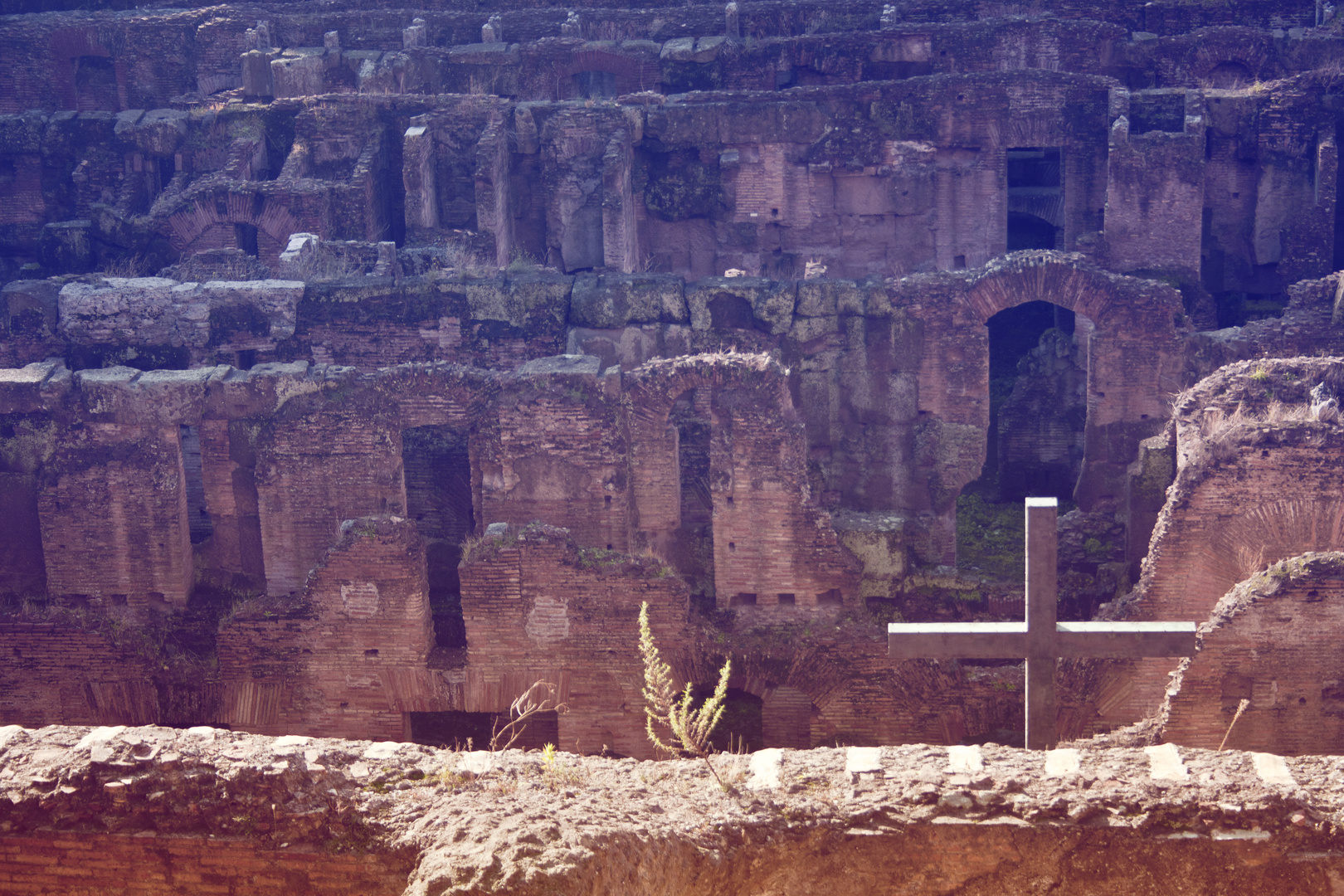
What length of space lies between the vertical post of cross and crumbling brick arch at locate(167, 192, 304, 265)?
1365 centimetres

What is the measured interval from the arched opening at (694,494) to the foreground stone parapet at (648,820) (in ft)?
18.8

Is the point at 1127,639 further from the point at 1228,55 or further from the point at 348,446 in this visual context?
the point at 1228,55

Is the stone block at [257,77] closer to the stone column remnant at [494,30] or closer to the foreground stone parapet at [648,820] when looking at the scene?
the stone column remnant at [494,30]

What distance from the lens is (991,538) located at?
15.2 meters

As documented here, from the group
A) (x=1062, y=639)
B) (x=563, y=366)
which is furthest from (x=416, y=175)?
(x=1062, y=639)

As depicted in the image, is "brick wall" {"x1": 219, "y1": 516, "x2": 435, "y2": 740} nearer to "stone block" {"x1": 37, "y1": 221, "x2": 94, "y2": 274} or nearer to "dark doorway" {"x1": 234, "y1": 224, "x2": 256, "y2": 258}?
"dark doorway" {"x1": 234, "y1": 224, "x2": 256, "y2": 258}

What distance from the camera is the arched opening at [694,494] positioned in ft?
44.3

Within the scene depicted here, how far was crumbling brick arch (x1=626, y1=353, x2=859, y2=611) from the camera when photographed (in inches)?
502

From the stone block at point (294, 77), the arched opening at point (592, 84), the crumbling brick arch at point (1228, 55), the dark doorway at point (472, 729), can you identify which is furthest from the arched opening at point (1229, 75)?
the dark doorway at point (472, 729)

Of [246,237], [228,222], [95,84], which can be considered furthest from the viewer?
[95,84]

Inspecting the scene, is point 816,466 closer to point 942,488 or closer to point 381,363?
point 942,488

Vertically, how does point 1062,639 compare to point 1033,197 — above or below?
below

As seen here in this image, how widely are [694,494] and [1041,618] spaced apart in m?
6.44

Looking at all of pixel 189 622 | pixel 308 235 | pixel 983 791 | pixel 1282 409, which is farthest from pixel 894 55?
pixel 983 791
